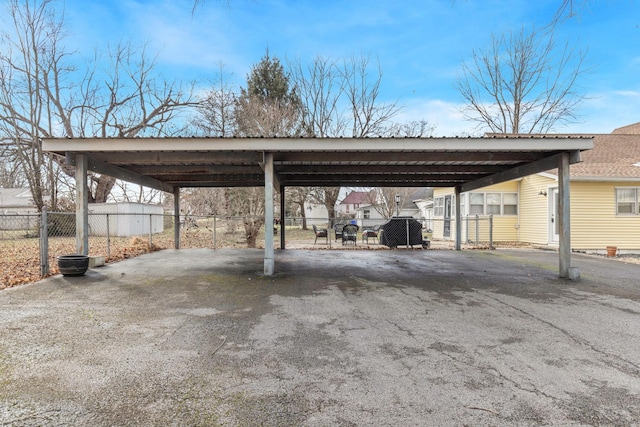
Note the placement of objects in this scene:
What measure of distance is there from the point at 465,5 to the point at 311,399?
4602 mm

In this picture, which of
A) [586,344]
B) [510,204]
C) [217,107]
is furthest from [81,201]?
[510,204]

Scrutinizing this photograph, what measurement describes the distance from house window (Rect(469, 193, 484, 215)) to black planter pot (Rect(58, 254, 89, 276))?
47.1 ft

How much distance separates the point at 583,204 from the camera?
474 inches

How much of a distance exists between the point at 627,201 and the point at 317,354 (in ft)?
47.3

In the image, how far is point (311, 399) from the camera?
219cm

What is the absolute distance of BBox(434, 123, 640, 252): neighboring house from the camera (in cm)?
1202

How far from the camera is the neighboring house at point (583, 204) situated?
473 inches

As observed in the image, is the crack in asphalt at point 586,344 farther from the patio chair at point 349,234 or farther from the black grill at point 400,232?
the patio chair at point 349,234

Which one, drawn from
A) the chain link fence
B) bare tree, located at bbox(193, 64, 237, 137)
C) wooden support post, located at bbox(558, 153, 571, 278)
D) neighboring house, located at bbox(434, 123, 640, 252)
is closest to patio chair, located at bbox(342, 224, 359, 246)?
the chain link fence

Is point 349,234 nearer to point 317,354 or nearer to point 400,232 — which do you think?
point 400,232

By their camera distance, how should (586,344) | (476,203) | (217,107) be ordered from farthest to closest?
(217,107), (476,203), (586,344)

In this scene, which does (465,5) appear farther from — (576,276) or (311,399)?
(576,276)

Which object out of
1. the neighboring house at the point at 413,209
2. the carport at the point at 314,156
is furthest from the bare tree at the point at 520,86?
the carport at the point at 314,156

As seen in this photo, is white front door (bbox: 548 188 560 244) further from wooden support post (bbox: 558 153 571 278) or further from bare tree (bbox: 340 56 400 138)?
bare tree (bbox: 340 56 400 138)
